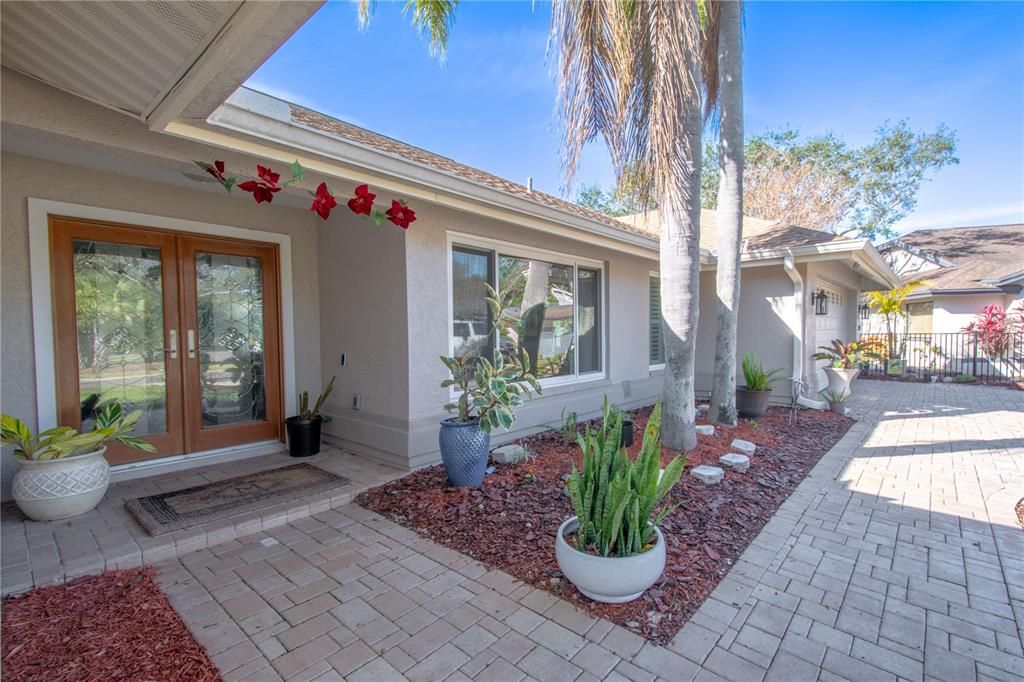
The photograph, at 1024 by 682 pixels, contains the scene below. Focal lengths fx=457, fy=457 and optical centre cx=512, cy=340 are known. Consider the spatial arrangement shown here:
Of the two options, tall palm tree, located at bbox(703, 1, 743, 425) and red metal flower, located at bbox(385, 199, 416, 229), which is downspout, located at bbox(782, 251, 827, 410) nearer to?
tall palm tree, located at bbox(703, 1, 743, 425)

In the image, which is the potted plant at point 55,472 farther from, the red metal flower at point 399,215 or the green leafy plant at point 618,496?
the green leafy plant at point 618,496

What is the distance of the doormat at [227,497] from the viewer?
334cm

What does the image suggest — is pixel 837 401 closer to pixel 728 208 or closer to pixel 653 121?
pixel 728 208

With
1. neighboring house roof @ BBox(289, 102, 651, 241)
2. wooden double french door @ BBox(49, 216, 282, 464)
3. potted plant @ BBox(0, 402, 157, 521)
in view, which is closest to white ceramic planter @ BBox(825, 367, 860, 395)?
neighboring house roof @ BBox(289, 102, 651, 241)

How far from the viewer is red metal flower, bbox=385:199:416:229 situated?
3.19 meters

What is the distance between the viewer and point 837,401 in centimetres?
766

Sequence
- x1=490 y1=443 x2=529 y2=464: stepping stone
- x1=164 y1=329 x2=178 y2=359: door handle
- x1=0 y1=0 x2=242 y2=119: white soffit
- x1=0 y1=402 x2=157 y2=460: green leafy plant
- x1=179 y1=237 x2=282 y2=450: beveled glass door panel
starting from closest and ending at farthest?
x1=0 y1=0 x2=242 y2=119: white soffit, x1=0 y1=402 x2=157 y2=460: green leafy plant, x1=164 y1=329 x2=178 y2=359: door handle, x1=179 y1=237 x2=282 y2=450: beveled glass door panel, x1=490 y1=443 x2=529 y2=464: stepping stone

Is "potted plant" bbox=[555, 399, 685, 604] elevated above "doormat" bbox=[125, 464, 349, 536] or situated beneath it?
elevated above

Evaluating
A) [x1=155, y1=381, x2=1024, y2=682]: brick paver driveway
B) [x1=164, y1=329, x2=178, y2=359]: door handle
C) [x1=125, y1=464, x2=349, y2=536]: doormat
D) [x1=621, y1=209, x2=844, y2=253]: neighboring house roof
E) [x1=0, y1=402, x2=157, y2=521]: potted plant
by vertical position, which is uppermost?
[x1=621, y1=209, x2=844, y2=253]: neighboring house roof

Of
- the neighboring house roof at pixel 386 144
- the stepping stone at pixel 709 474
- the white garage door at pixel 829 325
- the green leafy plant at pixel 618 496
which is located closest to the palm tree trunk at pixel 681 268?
the stepping stone at pixel 709 474

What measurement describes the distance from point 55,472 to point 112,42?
293 cm

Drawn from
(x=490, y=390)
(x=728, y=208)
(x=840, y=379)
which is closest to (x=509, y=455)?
(x=490, y=390)

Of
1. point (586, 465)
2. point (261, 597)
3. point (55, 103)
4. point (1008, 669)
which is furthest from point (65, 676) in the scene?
point (1008, 669)

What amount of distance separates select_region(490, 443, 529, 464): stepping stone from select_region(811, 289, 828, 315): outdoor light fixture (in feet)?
21.9
